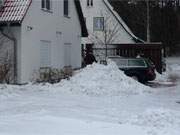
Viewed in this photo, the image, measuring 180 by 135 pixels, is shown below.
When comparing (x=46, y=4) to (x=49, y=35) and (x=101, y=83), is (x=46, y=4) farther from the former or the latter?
(x=101, y=83)

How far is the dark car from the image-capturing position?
31513 mm

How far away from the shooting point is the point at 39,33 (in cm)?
2714

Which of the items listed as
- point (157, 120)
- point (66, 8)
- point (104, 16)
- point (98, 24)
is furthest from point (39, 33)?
point (98, 24)

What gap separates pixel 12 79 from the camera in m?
25.1

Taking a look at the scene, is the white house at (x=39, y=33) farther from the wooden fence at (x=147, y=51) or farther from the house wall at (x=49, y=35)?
the wooden fence at (x=147, y=51)

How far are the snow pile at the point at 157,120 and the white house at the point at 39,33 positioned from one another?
12377mm

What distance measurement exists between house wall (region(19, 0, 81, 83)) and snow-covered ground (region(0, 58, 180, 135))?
2313 mm

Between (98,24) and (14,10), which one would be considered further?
(98,24)

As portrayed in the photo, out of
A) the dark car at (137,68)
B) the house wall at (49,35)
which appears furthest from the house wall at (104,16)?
the dark car at (137,68)

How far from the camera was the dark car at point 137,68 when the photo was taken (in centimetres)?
3151

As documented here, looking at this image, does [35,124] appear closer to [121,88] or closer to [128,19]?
[121,88]

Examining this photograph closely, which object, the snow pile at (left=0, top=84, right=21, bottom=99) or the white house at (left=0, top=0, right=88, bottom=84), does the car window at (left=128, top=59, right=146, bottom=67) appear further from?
the snow pile at (left=0, top=84, right=21, bottom=99)

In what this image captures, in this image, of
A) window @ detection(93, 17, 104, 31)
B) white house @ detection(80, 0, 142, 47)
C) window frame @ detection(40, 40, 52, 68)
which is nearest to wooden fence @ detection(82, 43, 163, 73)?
white house @ detection(80, 0, 142, 47)

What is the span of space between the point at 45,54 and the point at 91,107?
11.4 m
